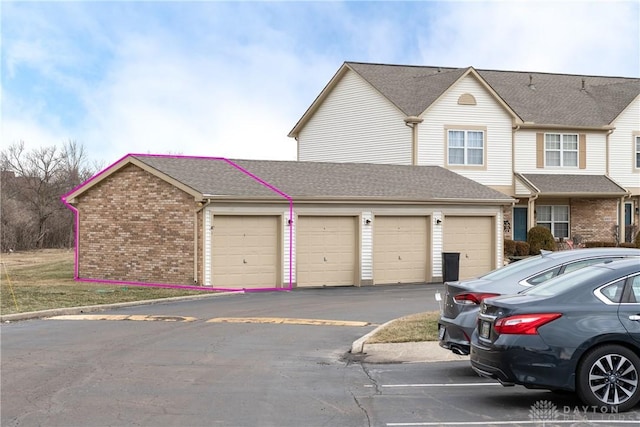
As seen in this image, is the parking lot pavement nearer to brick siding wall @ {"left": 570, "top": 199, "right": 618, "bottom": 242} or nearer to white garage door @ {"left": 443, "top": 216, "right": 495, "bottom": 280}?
white garage door @ {"left": 443, "top": 216, "right": 495, "bottom": 280}

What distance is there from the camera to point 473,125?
32750 millimetres

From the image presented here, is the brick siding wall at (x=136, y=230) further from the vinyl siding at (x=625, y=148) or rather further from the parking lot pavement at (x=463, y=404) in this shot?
the vinyl siding at (x=625, y=148)

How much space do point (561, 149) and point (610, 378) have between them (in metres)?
29.2

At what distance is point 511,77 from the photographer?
3853 centimetres

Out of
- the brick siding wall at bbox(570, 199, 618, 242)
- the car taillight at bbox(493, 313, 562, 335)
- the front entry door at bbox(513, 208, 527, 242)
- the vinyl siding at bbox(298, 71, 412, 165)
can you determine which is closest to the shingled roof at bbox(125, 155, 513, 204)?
the vinyl siding at bbox(298, 71, 412, 165)

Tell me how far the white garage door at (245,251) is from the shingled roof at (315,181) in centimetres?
94

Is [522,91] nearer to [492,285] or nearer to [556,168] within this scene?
[556,168]

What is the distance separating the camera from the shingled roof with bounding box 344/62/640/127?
33.5 m

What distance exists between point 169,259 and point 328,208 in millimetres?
5467

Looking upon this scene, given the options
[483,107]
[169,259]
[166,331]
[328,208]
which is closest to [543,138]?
[483,107]

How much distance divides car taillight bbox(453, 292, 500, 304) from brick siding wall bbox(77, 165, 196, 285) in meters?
14.1

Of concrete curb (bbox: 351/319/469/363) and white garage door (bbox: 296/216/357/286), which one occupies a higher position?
white garage door (bbox: 296/216/357/286)

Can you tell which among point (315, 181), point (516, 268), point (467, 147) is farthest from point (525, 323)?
point (467, 147)

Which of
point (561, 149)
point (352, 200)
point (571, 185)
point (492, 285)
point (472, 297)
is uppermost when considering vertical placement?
point (561, 149)
